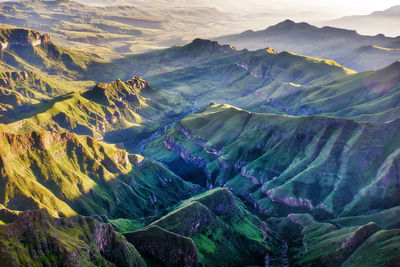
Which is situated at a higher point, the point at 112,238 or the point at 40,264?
the point at 40,264

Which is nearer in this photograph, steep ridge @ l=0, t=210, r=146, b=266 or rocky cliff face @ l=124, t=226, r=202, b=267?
→ steep ridge @ l=0, t=210, r=146, b=266

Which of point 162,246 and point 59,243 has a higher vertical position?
point 59,243

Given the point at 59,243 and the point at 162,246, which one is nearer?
the point at 59,243

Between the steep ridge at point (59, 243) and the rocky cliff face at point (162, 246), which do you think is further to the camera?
the rocky cliff face at point (162, 246)

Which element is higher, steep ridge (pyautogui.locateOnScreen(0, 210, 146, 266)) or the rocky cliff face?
steep ridge (pyautogui.locateOnScreen(0, 210, 146, 266))

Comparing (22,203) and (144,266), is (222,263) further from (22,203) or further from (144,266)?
(22,203)

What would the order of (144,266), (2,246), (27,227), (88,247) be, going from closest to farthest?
(2,246) → (27,227) → (88,247) → (144,266)

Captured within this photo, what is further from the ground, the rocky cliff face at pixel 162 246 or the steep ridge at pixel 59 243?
the steep ridge at pixel 59 243

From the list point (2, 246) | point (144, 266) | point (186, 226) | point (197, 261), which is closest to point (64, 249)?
point (2, 246)
